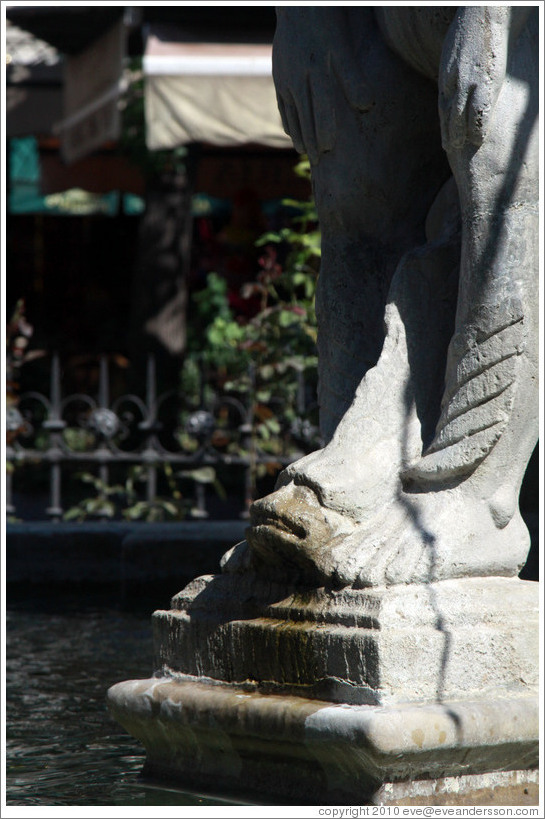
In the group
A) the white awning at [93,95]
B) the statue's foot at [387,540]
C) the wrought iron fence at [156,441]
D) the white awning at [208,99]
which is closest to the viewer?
the statue's foot at [387,540]

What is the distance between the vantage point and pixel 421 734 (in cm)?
219

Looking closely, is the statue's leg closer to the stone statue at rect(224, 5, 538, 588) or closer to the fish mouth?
the stone statue at rect(224, 5, 538, 588)

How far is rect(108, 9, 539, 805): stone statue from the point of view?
2271mm

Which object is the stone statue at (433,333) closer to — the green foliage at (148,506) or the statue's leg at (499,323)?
the statue's leg at (499,323)

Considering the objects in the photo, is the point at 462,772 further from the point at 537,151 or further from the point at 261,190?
the point at 261,190

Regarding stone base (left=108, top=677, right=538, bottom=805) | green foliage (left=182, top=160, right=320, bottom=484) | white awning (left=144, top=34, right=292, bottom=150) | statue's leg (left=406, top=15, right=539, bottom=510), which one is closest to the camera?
stone base (left=108, top=677, right=538, bottom=805)

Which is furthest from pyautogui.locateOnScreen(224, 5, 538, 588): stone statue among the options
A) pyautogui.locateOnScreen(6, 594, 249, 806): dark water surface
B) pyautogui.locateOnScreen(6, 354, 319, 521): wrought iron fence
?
pyautogui.locateOnScreen(6, 354, 319, 521): wrought iron fence

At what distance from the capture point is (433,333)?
2.72 metres

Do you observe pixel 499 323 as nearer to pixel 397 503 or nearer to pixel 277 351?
pixel 397 503

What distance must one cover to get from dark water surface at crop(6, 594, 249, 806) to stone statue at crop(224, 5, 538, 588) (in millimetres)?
537

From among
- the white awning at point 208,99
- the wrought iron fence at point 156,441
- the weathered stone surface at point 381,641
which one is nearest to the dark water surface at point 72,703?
the weathered stone surface at point 381,641

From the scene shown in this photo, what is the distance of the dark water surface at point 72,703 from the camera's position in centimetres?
260

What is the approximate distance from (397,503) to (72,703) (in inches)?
59.5

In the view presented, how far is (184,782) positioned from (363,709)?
57 centimetres
